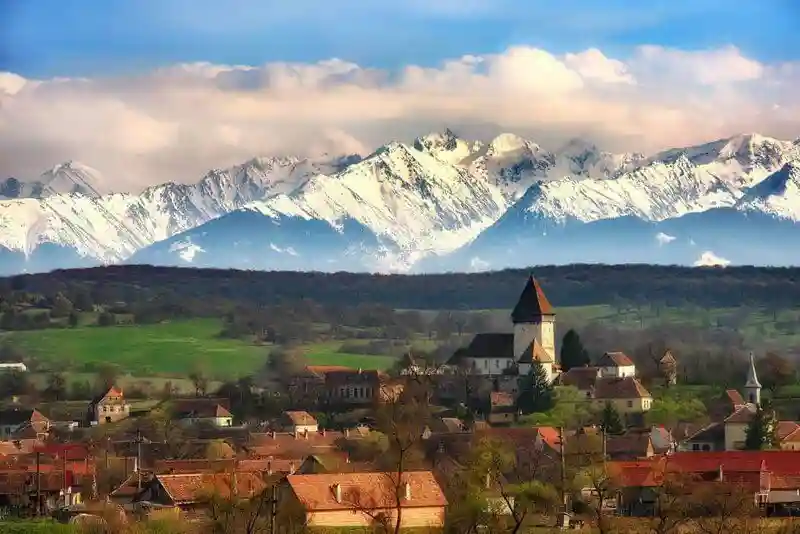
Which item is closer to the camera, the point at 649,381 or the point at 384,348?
the point at 649,381

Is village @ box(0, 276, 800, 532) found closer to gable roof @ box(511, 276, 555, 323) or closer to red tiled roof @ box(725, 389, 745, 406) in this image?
gable roof @ box(511, 276, 555, 323)

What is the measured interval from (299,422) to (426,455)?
25.2 meters

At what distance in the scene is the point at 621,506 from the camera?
2466 inches

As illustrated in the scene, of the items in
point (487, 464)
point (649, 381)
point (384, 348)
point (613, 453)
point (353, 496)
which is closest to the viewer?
point (487, 464)

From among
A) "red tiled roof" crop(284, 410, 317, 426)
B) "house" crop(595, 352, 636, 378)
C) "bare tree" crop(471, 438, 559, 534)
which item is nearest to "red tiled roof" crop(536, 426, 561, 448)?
"red tiled roof" crop(284, 410, 317, 426)

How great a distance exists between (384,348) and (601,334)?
17164mm

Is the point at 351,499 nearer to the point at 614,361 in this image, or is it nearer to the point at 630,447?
the point at 630,447

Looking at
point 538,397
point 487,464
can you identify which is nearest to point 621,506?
point 487,464

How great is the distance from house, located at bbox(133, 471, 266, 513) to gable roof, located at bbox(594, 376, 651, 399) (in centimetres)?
4184

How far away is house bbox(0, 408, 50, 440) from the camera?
106 m

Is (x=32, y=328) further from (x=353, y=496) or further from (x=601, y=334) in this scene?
(x=353, y=496)

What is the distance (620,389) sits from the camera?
102625mm

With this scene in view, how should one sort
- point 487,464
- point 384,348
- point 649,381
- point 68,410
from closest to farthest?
point 487,464 < point 649,381 < point 68,410 < point 384,348

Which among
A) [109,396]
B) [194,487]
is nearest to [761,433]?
[194,487]
